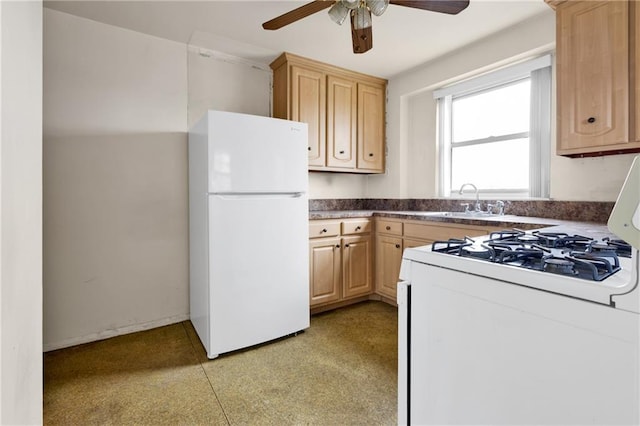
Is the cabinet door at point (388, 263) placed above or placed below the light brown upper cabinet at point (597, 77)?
below

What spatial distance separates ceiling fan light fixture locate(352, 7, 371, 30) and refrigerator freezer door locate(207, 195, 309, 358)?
1160mm

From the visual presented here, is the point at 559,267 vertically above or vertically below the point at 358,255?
above

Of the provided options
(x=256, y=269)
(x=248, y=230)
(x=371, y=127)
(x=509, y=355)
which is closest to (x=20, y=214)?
(x=248, y=230)

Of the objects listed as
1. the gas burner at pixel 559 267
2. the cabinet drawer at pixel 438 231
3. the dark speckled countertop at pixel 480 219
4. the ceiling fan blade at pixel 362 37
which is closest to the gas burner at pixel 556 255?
the gas burner at pixel 559 267

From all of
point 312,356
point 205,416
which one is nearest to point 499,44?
point 312,356

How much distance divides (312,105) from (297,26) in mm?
701

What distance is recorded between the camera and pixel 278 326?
2.18m

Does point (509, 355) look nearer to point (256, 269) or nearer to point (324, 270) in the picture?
point (256, 269)

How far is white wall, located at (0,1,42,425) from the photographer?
33.8 inches

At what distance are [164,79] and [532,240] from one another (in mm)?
2742

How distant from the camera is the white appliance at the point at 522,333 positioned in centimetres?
53

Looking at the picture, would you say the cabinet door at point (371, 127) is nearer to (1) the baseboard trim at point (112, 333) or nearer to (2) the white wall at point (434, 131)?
(2) the white wall at point (434, 131)

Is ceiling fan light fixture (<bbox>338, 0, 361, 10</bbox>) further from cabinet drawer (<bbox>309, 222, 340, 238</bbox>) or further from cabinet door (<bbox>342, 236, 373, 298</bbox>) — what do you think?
cabinet door (<bbox>342, 236, 373, 298</bbox>)

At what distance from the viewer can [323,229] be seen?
2627 millimetres
